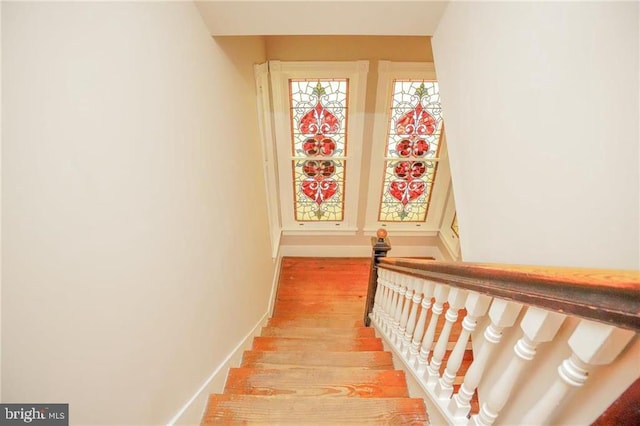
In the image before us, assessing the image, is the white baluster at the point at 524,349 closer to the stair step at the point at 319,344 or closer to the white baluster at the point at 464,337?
the white baluster at the point at 464,337

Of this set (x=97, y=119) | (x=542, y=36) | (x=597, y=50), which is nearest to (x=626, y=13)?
(x=597, y=50)

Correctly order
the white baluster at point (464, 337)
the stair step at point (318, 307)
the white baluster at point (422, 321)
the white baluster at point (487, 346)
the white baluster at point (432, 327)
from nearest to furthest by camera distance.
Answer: the white baluster at point (487, 346)
the white baluster at point (464, 337)
the white baluster at point (432, 327)
the white baluster at point (422, 321)
the stair step at point (318, 307)

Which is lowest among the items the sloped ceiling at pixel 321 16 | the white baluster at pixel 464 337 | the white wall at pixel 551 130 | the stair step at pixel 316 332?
the stair step at pixel 316 332

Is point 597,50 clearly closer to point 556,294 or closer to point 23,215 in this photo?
point 556,294

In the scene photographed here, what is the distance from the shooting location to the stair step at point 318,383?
4.36 feet

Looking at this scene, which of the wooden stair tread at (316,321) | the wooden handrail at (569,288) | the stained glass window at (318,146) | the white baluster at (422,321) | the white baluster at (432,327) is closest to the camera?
the wooden handrail at (569,288)

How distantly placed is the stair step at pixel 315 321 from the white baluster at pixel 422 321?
5.15 ft

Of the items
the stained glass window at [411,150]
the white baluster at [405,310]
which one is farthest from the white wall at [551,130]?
the stained glass window at [411,150]

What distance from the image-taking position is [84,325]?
2.21 ft

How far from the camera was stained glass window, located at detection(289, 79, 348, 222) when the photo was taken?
9.96 feet

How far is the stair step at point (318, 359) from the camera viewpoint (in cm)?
167

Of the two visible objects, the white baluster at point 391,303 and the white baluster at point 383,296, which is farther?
the white baluster at point 383,296

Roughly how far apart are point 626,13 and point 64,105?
3.95 feet

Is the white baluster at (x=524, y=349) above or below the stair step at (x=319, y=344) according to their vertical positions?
above
